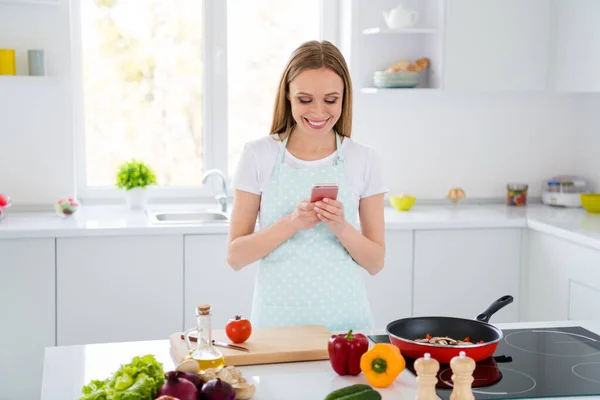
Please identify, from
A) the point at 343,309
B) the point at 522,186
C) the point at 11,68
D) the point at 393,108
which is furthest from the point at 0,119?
the point at 522,186

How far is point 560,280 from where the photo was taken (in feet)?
11.8

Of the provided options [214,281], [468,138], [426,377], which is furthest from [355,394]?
[468,138]

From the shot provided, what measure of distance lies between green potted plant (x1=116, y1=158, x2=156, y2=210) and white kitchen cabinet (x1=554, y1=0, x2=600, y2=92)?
2119 millimetres

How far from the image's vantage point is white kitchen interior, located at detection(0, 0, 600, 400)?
350cm

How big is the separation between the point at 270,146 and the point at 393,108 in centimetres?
206

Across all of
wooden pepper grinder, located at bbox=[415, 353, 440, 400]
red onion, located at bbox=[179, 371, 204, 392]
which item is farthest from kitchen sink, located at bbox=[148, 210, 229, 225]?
wooden pepper grinder, located at bbox=[415, 353, 440, 400]

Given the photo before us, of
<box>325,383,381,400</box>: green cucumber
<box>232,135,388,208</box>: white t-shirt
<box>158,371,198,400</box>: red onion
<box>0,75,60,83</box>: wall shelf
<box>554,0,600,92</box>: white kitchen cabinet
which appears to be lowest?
<box>325,383,381,400</box>: green cucumber

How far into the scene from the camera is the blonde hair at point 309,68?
2.27 meters

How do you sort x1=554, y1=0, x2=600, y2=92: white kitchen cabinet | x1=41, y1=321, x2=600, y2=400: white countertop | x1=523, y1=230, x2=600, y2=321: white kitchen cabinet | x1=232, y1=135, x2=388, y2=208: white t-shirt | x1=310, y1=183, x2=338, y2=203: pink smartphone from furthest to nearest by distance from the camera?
x1=554, y1=0, x2=600, y2=92: white kitchen cabinet → x1=523, y1=230, x2=600, y2=321: white kitchen cabinet → x1=232, y1=135, x2=388, y2=208: white t-shirt → x1=310, y1=183, x2=338, y2=203: pink smartphone → x1=41, y1=321, x2=600, y2=400: white countertop

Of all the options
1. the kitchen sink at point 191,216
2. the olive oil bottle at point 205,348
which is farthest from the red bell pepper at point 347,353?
the kitchen sink at point 191,216

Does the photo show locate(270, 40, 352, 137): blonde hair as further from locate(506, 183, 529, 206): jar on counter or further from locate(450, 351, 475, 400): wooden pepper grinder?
locate(506, 183, 529, 206): jar on counter

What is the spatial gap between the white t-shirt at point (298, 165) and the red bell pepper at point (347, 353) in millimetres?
703

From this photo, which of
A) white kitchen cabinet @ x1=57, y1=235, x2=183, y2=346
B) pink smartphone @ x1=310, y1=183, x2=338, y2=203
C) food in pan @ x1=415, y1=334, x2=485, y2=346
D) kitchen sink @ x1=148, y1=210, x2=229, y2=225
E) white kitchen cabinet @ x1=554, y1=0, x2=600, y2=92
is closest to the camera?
food in pan @ x1=415, y1=334, x2=485, y2=346

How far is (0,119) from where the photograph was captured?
3.91 metres
